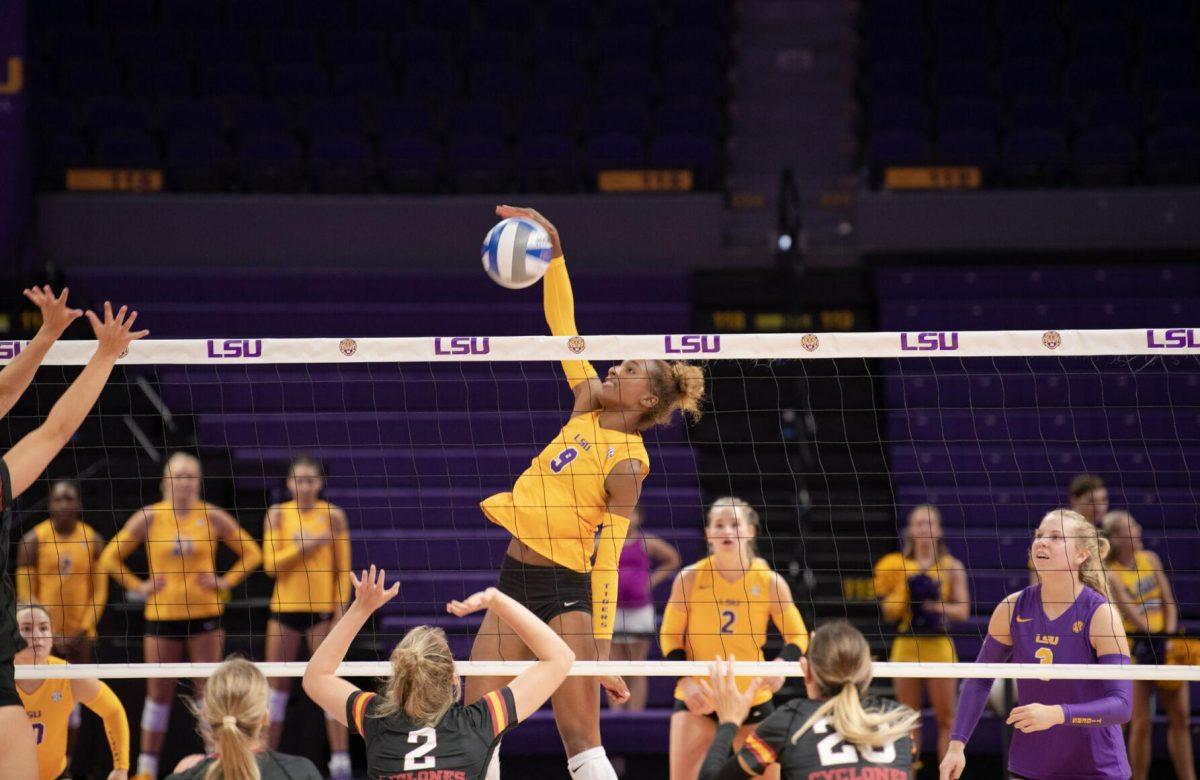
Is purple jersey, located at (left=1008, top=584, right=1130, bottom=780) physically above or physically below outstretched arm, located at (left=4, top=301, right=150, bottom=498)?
below

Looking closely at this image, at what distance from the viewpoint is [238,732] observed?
3.80 metres

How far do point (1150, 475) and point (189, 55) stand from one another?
10.4m

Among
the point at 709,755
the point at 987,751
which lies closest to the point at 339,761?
the point at 987,751

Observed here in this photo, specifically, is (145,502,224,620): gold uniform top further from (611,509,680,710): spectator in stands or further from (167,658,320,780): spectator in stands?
(167,658,320,780): spectator in stands

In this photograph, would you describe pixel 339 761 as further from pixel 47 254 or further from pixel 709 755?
pixel 47 254

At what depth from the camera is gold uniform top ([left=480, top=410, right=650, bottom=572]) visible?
5512 mm

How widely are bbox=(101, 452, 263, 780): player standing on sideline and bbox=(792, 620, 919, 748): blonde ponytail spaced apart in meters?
5.44

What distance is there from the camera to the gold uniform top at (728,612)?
23.3 feet

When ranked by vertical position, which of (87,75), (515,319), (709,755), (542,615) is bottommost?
(709,755)

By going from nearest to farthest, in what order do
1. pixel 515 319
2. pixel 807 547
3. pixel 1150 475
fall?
pixel 807 547 → pixel 1150 475 → pixel 515 319

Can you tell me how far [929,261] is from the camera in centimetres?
1350

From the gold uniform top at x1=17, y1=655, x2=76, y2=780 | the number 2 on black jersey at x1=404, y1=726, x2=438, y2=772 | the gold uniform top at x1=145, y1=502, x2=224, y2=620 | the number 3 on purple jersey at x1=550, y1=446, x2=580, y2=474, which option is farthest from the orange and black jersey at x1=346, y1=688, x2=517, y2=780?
the gold uniform top at x1=145, y1=502, x2=224, y2=620

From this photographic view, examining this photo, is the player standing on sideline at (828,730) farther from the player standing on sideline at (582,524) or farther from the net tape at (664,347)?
the net tape at (664,347)

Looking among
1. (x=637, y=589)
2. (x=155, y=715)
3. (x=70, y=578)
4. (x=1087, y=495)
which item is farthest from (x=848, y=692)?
(x=70, y=578)
